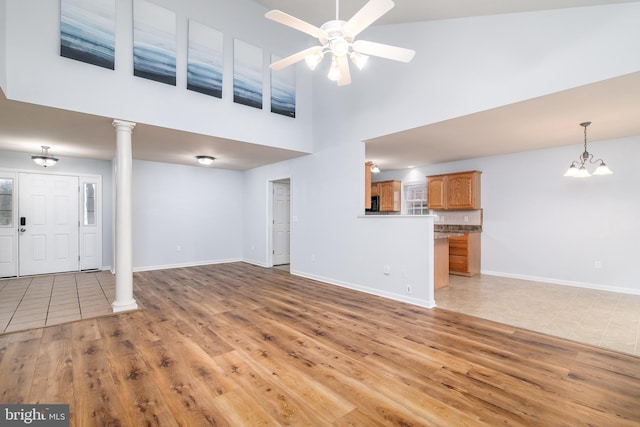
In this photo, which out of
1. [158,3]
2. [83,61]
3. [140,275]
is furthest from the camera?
[140,275]

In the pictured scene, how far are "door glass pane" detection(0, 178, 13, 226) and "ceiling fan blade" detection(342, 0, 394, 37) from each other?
24.8 feet

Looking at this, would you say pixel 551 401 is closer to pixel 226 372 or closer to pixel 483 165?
pixel 226 372

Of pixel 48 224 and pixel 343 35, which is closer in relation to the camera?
pixel 343 35

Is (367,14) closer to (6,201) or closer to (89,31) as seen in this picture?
(89,31)

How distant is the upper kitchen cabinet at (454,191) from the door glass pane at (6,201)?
9102mm

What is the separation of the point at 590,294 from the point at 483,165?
3.05 m

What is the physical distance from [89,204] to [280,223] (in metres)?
4.42

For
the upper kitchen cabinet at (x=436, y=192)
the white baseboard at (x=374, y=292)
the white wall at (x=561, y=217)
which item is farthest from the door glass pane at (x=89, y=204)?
the white wall at (x=561, y=217)

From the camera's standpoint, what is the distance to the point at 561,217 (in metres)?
5.45

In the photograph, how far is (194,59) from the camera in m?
4.44

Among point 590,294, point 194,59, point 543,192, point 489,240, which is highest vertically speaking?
point 194,59

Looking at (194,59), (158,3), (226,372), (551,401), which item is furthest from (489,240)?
(158,3)

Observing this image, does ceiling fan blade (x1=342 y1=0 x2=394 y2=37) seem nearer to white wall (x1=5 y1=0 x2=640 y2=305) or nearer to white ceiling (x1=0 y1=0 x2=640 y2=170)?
white ceiling (x1=0 y1=0 x2=640 y2=170)

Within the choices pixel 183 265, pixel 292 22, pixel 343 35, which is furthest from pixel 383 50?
pixel 183 265
